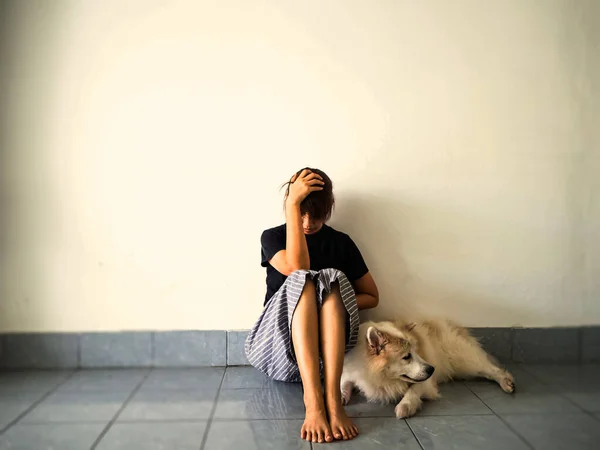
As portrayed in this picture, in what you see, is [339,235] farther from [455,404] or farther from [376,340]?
[455,404]

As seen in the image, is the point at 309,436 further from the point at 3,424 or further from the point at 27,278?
the point at 27,278

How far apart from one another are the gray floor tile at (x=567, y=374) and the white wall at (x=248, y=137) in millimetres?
494

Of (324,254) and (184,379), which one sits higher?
(324,254)

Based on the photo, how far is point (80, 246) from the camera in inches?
85.3

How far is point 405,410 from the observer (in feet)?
5.33

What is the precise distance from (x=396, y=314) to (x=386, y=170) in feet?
2.18

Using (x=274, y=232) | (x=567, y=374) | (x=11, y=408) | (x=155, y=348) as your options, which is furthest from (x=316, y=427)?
(x=567, y=374)

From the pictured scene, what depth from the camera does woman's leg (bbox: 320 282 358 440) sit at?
1.53m

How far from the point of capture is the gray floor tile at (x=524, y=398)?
169 centimetres

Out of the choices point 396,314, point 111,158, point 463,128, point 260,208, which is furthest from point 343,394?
point 111,158

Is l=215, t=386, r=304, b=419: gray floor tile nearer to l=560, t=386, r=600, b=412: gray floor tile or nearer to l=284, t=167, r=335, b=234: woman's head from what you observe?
l=284, t=167, r=335, b=234: woman's head

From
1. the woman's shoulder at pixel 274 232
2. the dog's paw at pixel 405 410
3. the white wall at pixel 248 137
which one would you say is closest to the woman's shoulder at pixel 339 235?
the white wall at pixel 248 137

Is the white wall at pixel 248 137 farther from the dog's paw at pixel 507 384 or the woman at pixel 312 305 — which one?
the dog's paw at pixel 507 384

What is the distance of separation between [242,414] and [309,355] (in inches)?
13.2
